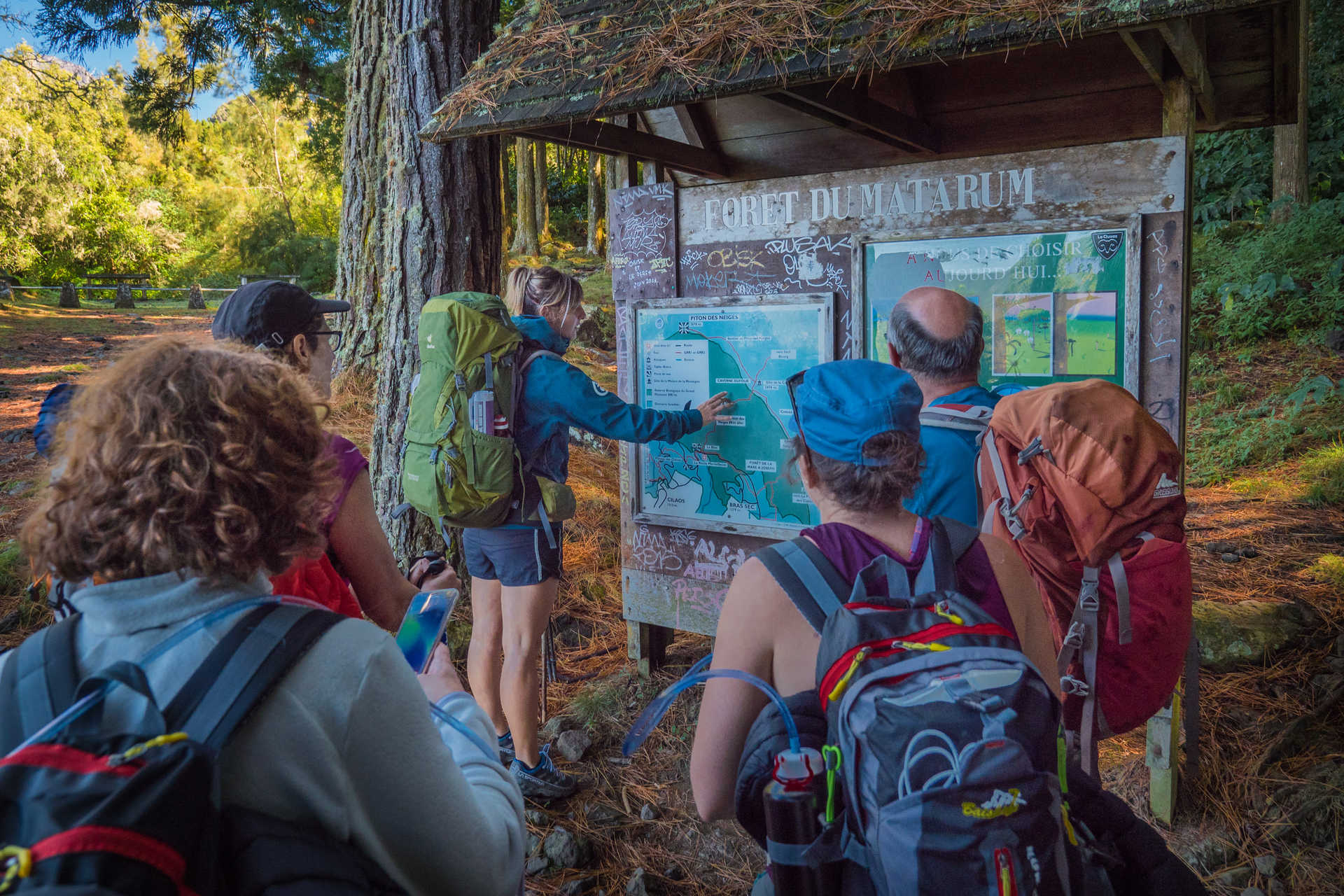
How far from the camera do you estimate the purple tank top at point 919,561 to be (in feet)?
5.48

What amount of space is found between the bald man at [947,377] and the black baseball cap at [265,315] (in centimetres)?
173

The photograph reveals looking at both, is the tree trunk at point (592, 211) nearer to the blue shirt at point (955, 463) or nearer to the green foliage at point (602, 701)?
the green foliage at point (602, 701)

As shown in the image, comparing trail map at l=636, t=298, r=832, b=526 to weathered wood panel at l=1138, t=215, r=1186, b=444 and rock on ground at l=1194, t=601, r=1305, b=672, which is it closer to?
weathered wood panel at l=1138, t=215, r=1186, b=444

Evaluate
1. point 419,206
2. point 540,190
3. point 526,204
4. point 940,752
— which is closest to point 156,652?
point 940,752

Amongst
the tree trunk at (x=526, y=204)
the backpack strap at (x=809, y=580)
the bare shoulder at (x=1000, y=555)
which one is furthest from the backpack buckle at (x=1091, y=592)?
the tree trunk at (x=526, y=204)

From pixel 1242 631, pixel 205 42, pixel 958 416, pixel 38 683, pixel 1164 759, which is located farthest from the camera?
pixel 205 42

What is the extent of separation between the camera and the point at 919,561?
1.67 meters

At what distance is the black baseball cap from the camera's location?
2221 millimetres

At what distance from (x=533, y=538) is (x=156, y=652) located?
2336mm

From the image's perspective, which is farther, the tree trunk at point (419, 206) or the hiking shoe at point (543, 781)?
the tree trunk at point (419, 206)

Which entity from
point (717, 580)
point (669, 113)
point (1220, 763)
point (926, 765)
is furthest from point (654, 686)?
point (926, 765)

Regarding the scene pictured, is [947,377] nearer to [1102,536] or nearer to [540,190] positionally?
[1102,536]

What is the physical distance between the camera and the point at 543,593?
3523mm

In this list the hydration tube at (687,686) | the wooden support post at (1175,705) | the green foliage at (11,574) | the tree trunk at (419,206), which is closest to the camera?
the hydration tube at (687,686)
